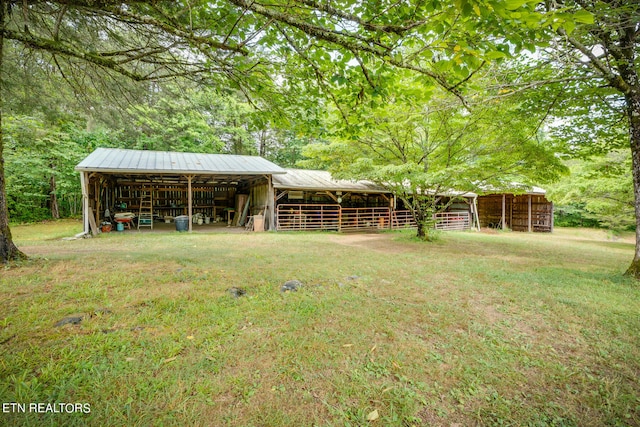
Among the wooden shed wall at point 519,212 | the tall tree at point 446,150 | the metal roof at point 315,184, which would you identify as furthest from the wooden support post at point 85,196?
the wooden shed wall at point 519,212

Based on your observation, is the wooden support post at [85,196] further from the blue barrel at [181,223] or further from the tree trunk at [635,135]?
the tree trunk at [635,135]

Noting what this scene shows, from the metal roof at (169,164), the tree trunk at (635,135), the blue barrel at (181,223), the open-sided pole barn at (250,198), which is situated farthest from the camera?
the blue barrel at (181,223)

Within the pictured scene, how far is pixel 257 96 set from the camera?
12.3ft

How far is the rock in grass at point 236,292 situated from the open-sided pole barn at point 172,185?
8811 millimetres

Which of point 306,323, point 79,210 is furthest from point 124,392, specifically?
point 79,210

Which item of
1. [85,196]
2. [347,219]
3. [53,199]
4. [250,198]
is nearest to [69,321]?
[85,196]

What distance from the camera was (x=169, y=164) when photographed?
12.2m

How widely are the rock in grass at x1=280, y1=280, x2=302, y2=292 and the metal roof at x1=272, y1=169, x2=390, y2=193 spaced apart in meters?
8.56

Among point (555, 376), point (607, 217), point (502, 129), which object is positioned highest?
point (502, 129)

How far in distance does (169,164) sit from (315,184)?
6.95m

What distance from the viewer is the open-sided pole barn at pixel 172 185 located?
36.3 feet

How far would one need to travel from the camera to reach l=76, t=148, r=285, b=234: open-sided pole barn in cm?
1107

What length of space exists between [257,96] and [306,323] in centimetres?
308

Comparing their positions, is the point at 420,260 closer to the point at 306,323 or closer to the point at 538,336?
the point at 538,336
